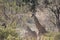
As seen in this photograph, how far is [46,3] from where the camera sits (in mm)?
5402

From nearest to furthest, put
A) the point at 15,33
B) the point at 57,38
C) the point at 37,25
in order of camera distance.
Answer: the point at 15,33 < the point at 57,38 < the point at 37,25

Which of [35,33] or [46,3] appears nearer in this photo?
[35,33]

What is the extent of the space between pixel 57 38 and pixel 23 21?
3.05 ft

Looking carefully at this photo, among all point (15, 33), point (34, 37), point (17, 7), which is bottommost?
point (34, 37)

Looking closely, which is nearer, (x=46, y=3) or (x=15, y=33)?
(x=15, y=33)

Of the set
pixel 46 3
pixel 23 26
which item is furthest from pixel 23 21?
pixel 46 3

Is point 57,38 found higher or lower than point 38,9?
lower

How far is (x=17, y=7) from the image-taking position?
5.05m

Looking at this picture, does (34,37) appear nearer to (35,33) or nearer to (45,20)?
(35,33)

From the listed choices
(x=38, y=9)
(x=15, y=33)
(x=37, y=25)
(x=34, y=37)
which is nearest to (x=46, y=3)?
(x=38, y=9)

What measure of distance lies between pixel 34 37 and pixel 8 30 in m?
0.83

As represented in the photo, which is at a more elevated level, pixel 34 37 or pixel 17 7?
pixel 17 7

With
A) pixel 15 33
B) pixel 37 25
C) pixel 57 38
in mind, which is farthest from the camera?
pixel 37 25

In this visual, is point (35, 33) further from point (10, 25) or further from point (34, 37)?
point (10, 25)
